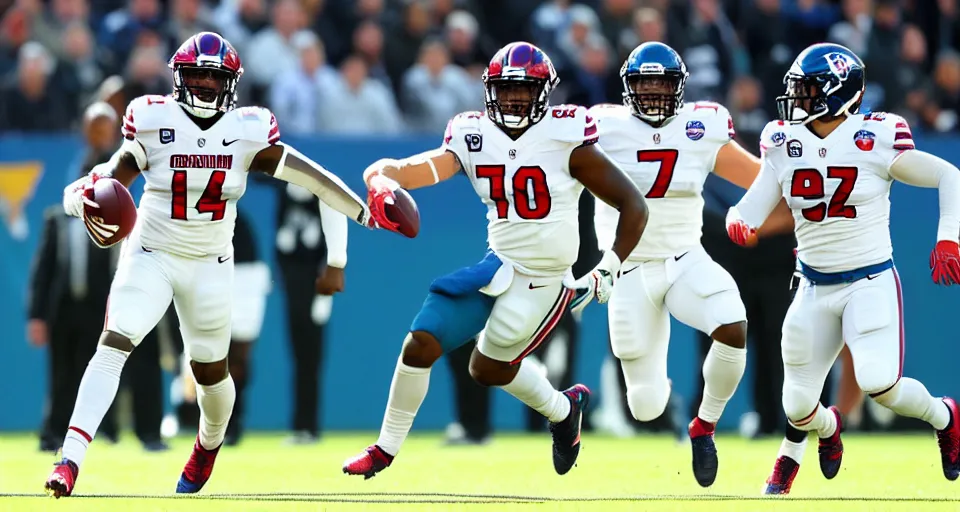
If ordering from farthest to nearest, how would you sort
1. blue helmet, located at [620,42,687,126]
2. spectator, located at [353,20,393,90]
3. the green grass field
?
1. spectator, located at [353,20,393,90]
2. blue helmet, located at [620,42,687,126]
3. the green grass field

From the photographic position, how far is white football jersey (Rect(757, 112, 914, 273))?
7215mm

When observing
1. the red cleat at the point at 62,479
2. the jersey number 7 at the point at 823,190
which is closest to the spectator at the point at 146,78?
the red cleat at the point at 62,479

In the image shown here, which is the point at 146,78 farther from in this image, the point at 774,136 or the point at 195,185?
the point at 774,136

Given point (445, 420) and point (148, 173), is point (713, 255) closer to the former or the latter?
point (445, 420)

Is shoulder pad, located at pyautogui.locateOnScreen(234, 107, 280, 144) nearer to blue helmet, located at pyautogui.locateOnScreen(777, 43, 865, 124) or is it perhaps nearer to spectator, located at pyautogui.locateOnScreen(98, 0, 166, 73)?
blue helmet, located at pyautogui.locateOnScreen(777, 43, 865, 124)

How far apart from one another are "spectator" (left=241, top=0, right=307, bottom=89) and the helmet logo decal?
18.9 feet

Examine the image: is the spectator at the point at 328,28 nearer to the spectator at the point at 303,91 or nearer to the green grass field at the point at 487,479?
the spectator at the point at 303,91

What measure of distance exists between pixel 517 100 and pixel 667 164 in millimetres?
1004

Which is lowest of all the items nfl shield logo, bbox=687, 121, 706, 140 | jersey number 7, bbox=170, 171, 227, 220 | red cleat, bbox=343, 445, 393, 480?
red cleat, bbox=343, 445, 393, 480

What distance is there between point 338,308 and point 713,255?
2.56 meters

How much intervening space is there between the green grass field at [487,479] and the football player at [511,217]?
565mm

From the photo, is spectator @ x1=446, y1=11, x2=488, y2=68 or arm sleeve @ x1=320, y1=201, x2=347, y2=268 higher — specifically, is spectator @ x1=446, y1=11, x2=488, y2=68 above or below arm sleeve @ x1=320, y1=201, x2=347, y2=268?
below

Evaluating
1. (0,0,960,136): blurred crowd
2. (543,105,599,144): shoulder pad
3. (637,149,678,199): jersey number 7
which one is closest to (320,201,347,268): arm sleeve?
(543,105,599,144): shoulder pad

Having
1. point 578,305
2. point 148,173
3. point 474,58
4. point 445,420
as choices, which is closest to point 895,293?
point 578,305
